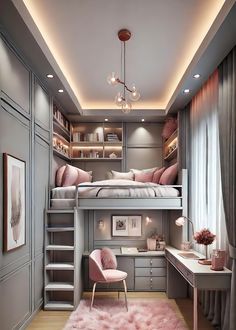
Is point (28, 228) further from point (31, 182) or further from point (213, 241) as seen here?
point (213, 241)

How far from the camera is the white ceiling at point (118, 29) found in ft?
9.30

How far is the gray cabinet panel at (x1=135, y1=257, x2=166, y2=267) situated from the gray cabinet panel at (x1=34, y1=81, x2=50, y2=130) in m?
2.53

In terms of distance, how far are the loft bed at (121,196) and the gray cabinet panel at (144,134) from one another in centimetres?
182

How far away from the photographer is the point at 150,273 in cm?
505

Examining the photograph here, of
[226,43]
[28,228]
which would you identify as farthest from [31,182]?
[226,43]

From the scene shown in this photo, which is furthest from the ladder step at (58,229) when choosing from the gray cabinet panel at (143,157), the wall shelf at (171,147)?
the gray cabinet panel at (143,157)

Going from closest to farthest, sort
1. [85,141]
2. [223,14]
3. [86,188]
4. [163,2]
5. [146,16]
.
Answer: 1. [223,14]
2. [163,2]
3. [146,16]
4. [86,188]
5. [85,141]

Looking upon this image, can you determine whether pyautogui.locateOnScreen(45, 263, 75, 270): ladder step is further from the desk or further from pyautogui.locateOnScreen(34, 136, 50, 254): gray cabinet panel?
the desk

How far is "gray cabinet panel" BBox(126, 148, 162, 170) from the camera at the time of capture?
6461mm

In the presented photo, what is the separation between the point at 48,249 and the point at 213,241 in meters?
2.23

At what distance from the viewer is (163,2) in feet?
9.17

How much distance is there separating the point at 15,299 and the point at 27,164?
4.77 ft

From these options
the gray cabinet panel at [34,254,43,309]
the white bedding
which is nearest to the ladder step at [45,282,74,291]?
the gray cabinet panel at [34,254,43,309]

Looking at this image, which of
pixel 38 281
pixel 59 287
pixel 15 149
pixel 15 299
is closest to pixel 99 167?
pixel 59 287
